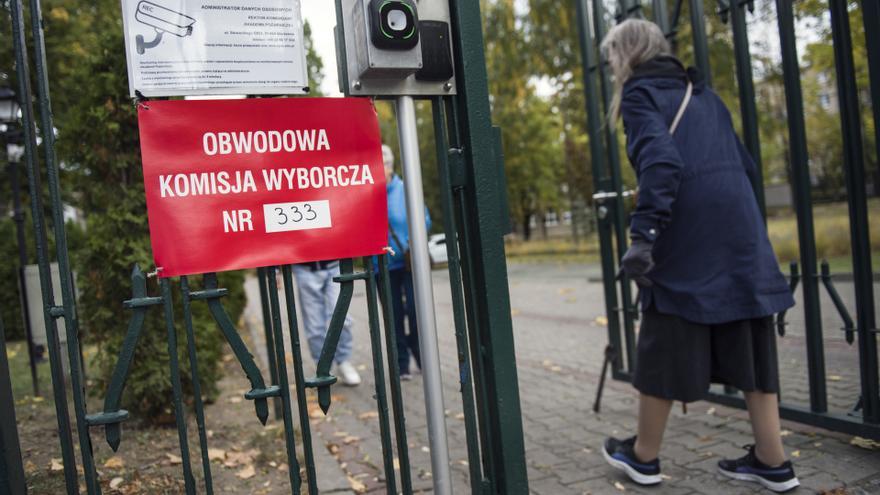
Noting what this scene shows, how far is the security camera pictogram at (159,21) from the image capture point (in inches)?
76.8

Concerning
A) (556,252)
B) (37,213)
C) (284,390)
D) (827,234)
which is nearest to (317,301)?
(284,390)

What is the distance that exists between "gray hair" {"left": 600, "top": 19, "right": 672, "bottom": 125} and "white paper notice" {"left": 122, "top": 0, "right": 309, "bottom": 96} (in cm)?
151

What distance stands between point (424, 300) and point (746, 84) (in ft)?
7.74

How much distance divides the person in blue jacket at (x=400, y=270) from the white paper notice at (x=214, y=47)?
9.53 feet

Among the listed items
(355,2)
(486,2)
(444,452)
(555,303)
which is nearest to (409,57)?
(355,2)

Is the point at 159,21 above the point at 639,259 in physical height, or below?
above

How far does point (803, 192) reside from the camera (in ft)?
10.6

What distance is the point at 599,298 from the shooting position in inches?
416

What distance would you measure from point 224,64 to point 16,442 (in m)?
1.31

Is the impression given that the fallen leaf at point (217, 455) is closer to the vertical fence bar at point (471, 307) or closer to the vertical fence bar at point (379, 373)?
the vertical fence bar at point (379, 373)

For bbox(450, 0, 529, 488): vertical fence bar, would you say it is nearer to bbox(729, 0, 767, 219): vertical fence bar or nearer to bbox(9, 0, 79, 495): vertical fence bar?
bbox(9, 0, 79, 495): vertical fence bar

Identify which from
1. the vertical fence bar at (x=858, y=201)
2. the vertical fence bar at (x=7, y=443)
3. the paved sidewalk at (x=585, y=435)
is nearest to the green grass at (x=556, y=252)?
the paved sidewalk at (x=585, y=435)

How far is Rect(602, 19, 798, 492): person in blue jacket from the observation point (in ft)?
8.82

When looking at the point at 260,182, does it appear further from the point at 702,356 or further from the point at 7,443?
the point at 702,356
